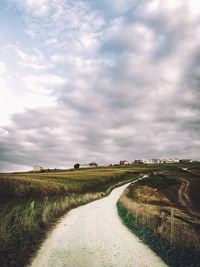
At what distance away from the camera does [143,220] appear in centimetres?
2019

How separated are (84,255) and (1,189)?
2651 centimetres

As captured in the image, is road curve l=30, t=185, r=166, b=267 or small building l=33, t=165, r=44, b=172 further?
small building l=33, t=165, r=44, b=172

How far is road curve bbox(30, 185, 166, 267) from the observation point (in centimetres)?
1131

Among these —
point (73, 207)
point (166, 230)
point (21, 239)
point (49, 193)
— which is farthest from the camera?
point (49, 193)

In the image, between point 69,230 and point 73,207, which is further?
point 73,207

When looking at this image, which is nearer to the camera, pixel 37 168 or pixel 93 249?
pixel 93 249

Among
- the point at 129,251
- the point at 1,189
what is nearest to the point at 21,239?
the point at 129,251

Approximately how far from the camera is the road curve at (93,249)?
11312 millimetres

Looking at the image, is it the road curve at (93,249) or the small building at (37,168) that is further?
the small building at (37,168)

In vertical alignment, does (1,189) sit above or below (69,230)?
above

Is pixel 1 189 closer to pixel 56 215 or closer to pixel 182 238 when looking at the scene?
pixel 56 215

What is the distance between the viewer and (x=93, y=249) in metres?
13.4

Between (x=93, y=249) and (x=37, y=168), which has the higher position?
(x=37, y=168)

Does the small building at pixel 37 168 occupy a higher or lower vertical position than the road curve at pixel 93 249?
higher
